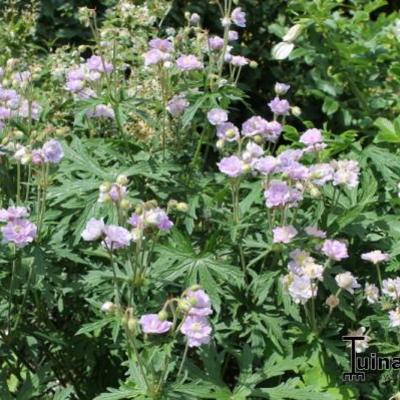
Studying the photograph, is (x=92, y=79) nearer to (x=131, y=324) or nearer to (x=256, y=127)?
(x=256, y=127)

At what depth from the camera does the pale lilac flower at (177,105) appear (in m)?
2.74

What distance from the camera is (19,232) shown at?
2.25 meters

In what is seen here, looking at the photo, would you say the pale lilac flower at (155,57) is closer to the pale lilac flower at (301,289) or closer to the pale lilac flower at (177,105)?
the pale lilac flower at (177,105)

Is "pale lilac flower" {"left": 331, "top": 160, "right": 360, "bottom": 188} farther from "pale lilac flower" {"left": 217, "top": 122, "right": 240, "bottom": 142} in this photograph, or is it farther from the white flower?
the white flower

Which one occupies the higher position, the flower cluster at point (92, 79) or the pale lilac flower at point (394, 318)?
the flower cluster at point (92, 79)

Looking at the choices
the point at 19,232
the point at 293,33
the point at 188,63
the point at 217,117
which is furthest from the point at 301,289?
the point at 293,33

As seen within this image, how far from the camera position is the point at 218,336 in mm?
2355

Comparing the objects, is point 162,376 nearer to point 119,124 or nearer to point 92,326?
point 92,326

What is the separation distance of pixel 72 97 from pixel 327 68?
4.55 ft

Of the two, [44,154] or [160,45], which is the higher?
[160,45]

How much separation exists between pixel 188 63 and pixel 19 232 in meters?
0.85

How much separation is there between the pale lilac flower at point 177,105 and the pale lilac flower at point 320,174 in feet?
1.80

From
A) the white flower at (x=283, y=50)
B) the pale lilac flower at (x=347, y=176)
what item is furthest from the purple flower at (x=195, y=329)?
the white flower at (x=283, y=50)

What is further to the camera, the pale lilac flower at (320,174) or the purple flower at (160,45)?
the purple flower at (160,45)
